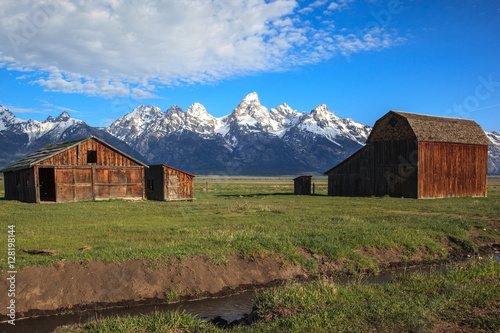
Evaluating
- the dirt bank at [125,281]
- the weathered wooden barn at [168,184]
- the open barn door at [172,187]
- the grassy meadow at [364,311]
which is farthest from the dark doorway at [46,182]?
the grassy meadow at [364,311]

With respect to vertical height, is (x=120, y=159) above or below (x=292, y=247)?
above

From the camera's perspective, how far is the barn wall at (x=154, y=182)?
40584mm

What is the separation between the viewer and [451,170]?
145 feet

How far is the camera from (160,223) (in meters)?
21.2

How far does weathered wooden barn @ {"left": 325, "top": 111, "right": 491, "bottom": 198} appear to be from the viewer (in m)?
42.3

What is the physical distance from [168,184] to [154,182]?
221cm

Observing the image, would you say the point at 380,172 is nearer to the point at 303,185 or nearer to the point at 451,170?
the point at 451,170

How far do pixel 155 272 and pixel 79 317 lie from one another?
274cm

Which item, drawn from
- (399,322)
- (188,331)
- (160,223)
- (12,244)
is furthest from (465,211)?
(12,244)

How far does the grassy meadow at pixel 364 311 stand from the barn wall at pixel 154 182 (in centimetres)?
3098

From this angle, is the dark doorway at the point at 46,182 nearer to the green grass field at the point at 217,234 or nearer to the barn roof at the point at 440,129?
the green grass field at the point at 217,234

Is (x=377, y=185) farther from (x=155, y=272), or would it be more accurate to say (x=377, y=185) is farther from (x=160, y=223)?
(x=155, y=272)

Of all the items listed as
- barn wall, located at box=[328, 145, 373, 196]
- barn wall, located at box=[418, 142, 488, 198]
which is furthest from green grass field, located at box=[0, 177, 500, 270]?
barn wall, located at box=[328, 145, 373, 196]

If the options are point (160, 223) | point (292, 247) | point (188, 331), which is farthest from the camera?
point (160, 223)
